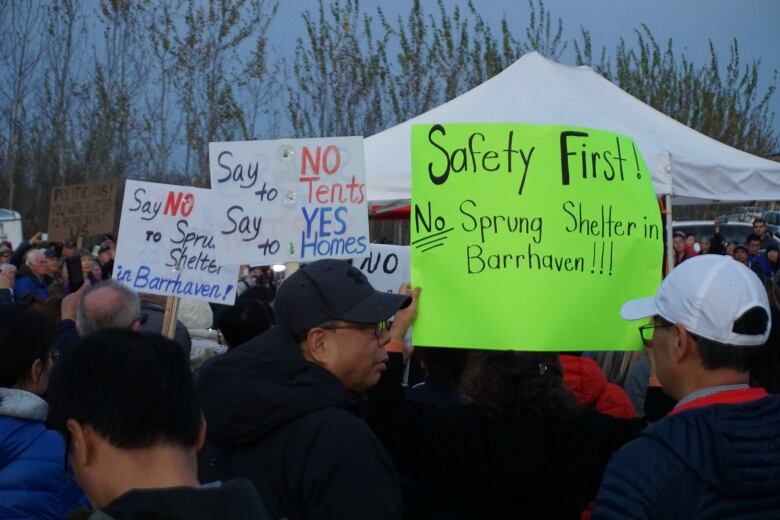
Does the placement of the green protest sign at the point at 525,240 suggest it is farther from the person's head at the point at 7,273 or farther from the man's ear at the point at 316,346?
the person's head at the point at 7,273

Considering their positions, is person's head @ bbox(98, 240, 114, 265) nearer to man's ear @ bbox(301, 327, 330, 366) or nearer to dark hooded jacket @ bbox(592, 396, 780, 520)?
man's ear @ bbox(301, 327, 330, 366)

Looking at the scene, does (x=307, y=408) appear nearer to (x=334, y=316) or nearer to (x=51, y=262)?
(x=334, y=316)

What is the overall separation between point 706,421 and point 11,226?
66.7 feet

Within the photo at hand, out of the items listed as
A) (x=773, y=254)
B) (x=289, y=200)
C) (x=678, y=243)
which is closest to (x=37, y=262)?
(x=289, y=200)

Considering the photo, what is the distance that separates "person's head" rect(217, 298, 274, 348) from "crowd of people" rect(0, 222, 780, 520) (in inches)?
60.1

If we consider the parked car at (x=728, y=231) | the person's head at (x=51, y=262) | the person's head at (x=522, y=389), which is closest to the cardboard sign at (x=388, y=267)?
the person's head at (x=522, y=389)

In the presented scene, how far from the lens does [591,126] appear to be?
8203 mm

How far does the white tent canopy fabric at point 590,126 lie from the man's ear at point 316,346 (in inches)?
188

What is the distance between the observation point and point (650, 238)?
147 inches

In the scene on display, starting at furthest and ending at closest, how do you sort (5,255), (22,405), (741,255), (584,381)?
(741,255)
(5,255)
(584,381)
(22,405)

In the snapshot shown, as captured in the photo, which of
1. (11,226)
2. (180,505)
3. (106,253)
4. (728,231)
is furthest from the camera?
(728,231)

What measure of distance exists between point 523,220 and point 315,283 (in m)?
0.92

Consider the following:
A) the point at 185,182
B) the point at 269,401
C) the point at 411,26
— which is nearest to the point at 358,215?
the point at 269,401

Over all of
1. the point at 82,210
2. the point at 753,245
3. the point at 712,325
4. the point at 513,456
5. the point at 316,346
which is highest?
the point at 82,210
